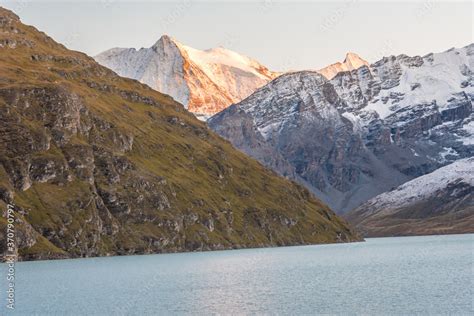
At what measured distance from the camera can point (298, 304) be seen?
379 feet

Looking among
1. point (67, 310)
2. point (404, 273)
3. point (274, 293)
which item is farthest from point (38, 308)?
point (404, 273)

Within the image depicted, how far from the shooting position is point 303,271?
182500 mm

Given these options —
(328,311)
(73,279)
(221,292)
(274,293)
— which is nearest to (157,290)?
(221,292)

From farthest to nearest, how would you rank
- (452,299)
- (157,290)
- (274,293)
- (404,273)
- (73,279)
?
(73,279) < (404,273) < (157,290) < (274,293) < (452,299)

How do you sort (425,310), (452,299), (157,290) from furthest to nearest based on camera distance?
(157,290)
(452,299)
(425,310)

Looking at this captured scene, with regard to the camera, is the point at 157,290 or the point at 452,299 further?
the point at 157,290

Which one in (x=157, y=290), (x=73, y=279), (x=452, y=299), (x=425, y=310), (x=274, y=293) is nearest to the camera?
(x=425, y=310)

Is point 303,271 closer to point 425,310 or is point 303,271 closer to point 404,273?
point 404,273

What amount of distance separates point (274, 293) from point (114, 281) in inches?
1857

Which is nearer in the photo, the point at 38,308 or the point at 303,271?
the point at 38,308

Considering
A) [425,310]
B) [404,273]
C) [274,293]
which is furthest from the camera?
[404,273]

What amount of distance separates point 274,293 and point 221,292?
10046 millimetres

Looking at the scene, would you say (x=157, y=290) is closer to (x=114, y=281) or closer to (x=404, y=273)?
(x=114, y=281)

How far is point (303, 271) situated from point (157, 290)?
4887cm
